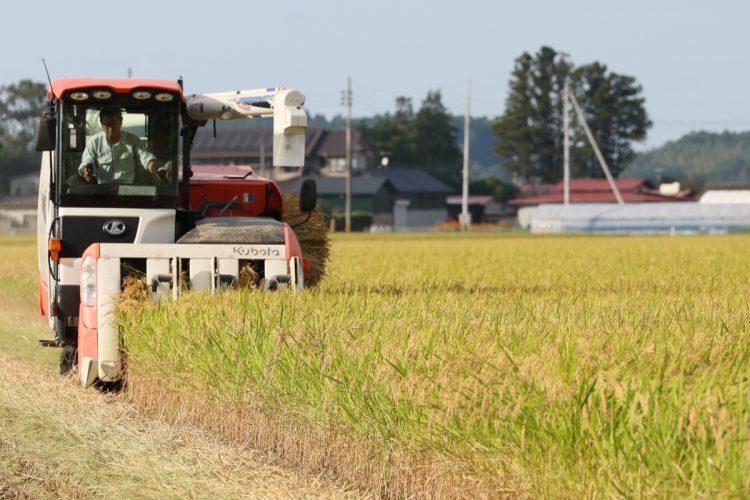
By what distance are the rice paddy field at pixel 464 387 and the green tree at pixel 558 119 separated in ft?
372

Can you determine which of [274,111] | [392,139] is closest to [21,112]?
[392,139]

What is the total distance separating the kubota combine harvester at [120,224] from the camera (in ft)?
33.3

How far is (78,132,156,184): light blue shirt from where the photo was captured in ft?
36.3

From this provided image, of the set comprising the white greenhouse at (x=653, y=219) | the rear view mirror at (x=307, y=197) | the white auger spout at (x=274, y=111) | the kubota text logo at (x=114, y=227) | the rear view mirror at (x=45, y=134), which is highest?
the white auger spout at (x=274, y=111)

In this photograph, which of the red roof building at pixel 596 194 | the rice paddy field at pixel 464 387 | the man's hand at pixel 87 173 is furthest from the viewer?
the red roof building at pixel 596 194

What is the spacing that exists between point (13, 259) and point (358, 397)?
28.2 meters

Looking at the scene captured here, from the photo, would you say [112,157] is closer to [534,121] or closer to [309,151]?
[309,151]

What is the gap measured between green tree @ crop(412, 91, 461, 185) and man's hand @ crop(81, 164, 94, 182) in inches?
4276

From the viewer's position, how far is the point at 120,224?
36.6ft

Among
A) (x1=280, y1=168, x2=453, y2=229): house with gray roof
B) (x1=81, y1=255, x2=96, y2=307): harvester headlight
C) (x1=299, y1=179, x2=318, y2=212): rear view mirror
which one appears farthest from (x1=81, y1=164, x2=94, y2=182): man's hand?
(x1=280, y1=168, x2=453, y2=229): house with gray roof

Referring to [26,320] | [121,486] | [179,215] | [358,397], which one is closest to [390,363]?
[358,397]

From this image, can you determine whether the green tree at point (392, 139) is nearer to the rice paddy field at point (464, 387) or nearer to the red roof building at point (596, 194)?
the red roof building at point (596, 194)

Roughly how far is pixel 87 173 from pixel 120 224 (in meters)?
0.53

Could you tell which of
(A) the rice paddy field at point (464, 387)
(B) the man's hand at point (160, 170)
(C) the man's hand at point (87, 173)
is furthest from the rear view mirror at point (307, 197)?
(C) the man's hand at point (87, 173)
